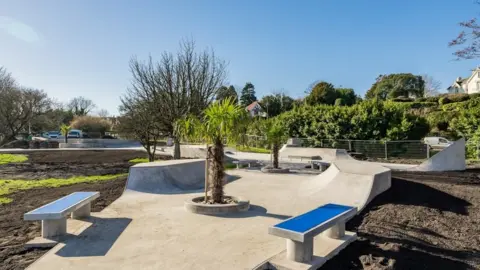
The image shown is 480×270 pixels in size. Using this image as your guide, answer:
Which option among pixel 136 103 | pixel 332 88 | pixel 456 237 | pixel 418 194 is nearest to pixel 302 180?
pixel 418 194

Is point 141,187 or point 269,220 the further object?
point 141,187

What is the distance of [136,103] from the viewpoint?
1766 cm

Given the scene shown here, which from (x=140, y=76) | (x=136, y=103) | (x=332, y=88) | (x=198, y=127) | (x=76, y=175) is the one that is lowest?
(x=76, y=175)

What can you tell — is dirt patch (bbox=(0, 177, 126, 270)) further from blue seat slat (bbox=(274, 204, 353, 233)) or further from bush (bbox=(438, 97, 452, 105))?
bush (bbox=(438, 97, 452, 105))

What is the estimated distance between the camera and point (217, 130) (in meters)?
6.36

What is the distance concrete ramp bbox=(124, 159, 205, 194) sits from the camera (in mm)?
8797

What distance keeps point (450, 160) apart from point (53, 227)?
13.7 m

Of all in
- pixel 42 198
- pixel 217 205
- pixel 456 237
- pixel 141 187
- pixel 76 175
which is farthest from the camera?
pixel 76 175

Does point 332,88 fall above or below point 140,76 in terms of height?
above

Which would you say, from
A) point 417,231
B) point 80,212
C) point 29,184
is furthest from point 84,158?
point 417,231

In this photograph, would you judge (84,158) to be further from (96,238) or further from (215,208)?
(96,238)

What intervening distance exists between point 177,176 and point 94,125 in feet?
143

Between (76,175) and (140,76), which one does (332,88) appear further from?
(76,175)

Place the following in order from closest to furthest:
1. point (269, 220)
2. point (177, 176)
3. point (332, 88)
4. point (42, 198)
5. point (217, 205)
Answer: point (269, 220) → point (217, 205) → point (42, 198) → point (177, 176) → point (332, 88)
